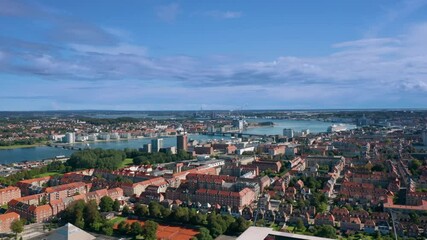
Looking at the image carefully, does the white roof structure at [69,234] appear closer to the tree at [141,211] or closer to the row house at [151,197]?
the tree at [141,211]

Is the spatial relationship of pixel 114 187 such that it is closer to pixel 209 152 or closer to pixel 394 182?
pixel 394 182

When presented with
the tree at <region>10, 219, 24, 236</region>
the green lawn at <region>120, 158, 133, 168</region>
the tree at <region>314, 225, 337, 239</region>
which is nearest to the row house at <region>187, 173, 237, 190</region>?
the tree at <region>314, 225, 337, 239</region>

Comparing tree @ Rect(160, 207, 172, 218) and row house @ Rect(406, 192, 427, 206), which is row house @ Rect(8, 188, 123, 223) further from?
row house @ Rect(406, 192, 427, 206)

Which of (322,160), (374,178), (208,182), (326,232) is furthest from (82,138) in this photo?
(326,232)

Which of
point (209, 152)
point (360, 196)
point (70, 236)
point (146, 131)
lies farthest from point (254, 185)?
point (146, 131)

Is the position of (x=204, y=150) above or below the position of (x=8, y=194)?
above

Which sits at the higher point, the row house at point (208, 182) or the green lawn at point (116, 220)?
the row house at point (208, 182)

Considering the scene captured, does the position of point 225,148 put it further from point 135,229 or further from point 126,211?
point 135,229

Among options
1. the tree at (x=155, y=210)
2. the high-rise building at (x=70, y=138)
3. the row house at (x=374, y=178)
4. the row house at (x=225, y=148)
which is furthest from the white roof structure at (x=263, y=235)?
the high-rise building at (x=70, y=138)
